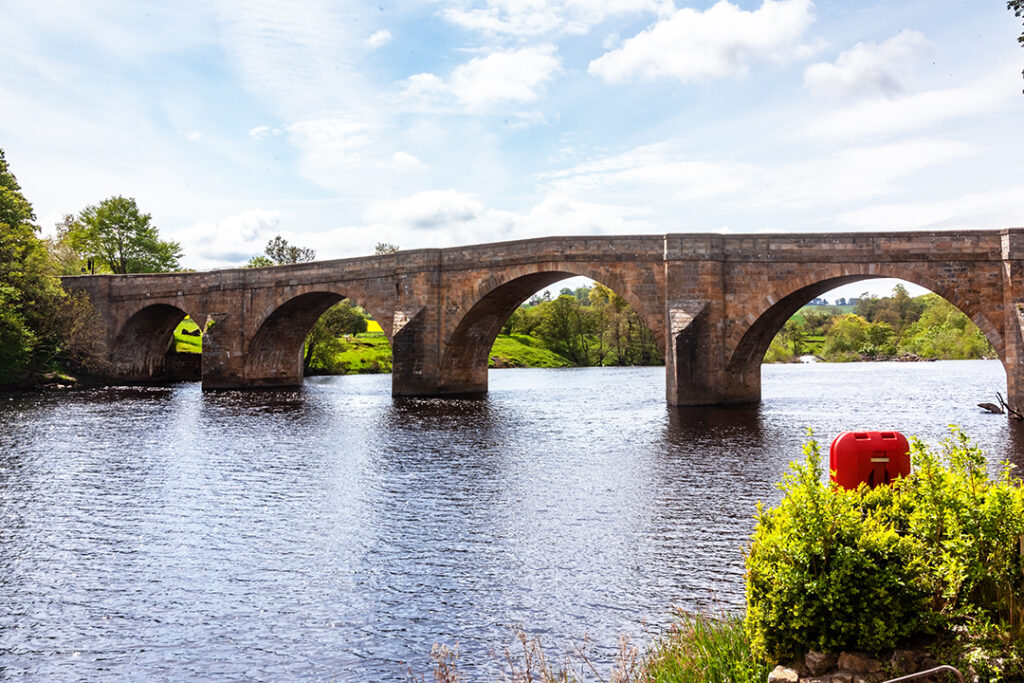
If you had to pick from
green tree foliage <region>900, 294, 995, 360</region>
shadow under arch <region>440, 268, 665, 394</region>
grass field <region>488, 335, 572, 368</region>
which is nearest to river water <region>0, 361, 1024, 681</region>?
shadow under arch <region>440, 268, 665, 394</region>

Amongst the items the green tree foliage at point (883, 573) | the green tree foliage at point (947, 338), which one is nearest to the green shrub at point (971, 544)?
the green tree foliage at point (883, 573)

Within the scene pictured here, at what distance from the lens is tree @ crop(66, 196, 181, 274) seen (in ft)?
232

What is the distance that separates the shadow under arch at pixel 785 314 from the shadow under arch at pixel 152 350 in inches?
1474

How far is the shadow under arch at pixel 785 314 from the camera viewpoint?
2727cm

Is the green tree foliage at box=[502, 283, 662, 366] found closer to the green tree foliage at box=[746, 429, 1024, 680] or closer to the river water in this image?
the river water

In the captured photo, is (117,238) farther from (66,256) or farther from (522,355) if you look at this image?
(522,355)

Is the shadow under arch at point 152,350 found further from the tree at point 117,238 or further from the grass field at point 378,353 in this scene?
the tree at point 117,238

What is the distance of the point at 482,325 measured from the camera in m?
40.7

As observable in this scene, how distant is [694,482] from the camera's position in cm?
1705

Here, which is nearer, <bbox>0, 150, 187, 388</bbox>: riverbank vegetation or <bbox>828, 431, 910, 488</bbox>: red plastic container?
<bbox>828, 431, 910, 488</bbox>: red plastic container

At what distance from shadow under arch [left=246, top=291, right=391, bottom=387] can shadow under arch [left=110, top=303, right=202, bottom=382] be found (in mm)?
7375

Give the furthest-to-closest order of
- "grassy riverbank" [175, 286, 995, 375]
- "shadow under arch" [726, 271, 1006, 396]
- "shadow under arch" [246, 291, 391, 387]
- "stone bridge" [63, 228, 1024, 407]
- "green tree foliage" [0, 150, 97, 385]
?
"grassy riverbank" [175, 286, 995, 375], "shadow under arch" [246, 291, 391, 387], "green tree foliage" [0, 150, 97, 385], "stone bridge" [63, 228, 1024, 407], "shadow under arch" [726, 271, 1006, 396]

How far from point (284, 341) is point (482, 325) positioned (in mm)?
17361

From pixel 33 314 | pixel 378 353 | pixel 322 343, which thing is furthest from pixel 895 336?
pixel 33 314
